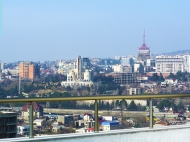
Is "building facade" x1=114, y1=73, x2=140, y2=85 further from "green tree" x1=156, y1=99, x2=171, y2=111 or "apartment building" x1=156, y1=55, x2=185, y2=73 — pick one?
"green tree" x1=156, y1=99, x2=171, y2=111

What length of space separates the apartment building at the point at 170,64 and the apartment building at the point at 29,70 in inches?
566

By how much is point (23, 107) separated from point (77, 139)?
3.26ft

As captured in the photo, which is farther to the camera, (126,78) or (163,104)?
(126,78)

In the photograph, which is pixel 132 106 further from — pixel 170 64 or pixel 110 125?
pixel 170 64

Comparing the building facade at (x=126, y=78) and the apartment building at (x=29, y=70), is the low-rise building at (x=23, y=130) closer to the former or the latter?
the apartment building at (x=29, y=70)

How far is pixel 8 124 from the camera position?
6.75 meters

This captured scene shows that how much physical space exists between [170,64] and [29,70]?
16895 millimetres

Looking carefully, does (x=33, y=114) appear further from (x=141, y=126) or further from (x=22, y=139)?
(x=141, y=126)

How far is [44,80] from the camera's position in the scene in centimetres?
4028

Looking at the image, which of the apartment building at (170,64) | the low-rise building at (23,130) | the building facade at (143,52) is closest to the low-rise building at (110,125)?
the low-rise building at (23,130)

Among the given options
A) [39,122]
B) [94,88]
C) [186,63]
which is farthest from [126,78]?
[39,122]

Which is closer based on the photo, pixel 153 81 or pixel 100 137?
pixel 100 137

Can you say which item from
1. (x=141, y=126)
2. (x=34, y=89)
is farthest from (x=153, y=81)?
(x=141, y=126)

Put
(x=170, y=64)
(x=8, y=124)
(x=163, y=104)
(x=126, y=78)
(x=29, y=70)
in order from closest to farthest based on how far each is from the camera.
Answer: (x=8, y=124)
(x=163, y=104)
(x=29, y=70)
(x=126, y=78)
(x=170, y=64)
